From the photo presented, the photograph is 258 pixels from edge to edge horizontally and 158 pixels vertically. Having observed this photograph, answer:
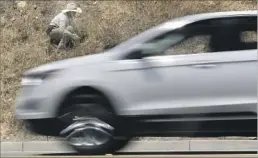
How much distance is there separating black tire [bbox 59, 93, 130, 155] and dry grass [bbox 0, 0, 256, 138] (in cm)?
584

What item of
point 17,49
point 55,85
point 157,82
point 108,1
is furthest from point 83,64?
point 108,1

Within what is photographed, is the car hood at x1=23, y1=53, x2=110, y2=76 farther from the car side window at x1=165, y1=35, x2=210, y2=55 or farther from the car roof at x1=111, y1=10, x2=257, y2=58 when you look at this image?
the car side window at x1=165, y1=35, x2=210, y2=55

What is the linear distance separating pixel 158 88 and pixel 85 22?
768 centimetres

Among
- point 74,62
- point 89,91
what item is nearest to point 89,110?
point 89,91

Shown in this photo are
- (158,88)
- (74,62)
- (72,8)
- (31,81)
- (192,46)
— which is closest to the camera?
(158,88)

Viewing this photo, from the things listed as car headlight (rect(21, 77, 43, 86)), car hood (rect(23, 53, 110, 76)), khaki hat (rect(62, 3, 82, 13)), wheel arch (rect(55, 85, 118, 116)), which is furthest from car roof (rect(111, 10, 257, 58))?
khaki hat (rect(62, 3, 82, 13))

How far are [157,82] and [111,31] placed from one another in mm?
7143

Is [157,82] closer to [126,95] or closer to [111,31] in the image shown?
[126,95]

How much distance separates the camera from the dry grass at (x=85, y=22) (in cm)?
1388

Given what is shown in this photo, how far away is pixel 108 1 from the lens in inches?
608

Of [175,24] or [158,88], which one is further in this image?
[175,24]

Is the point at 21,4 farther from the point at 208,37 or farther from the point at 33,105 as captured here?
the point at 208,37

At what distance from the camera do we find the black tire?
754 cm

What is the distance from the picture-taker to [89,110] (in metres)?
7.55
